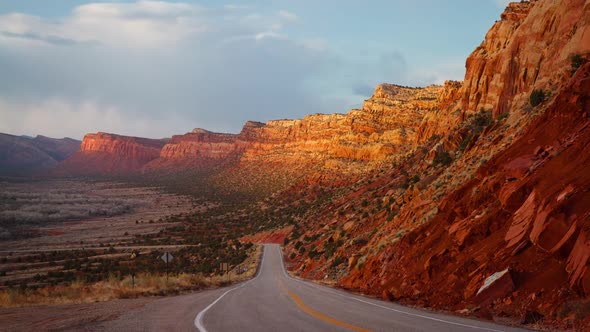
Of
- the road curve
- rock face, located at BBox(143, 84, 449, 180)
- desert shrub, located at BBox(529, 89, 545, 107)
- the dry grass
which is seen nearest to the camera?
the road curve

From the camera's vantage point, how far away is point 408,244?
22750 mm

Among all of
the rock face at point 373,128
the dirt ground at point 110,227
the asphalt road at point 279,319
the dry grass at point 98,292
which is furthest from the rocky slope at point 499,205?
the dirt ground at point 110,227

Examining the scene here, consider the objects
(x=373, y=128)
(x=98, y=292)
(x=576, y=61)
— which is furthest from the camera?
(x=373, y=128)

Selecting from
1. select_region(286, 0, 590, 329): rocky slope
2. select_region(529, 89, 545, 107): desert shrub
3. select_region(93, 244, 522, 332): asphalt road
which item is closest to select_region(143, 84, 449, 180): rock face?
select_region(286, 0, 590, 329): rocky slope

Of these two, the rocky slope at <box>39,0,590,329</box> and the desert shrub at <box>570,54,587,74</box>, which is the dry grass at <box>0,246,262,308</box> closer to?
the rocky slope at <box>39,0,590,329</box>

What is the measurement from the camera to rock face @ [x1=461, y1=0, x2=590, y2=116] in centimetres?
2653

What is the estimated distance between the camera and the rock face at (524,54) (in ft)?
87.0

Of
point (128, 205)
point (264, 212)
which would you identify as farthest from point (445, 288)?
point (128, 205)

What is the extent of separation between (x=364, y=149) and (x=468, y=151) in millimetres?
73151

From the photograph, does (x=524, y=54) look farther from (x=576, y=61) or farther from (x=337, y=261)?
(x=337, y=261)

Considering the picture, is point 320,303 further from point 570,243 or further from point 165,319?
point 570,243

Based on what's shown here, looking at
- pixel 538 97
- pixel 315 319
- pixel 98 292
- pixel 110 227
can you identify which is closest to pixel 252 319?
pixel 315 319

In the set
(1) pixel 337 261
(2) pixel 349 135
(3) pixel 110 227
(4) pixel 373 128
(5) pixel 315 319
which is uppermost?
(4) pixel 373 128

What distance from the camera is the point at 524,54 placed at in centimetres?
3319
